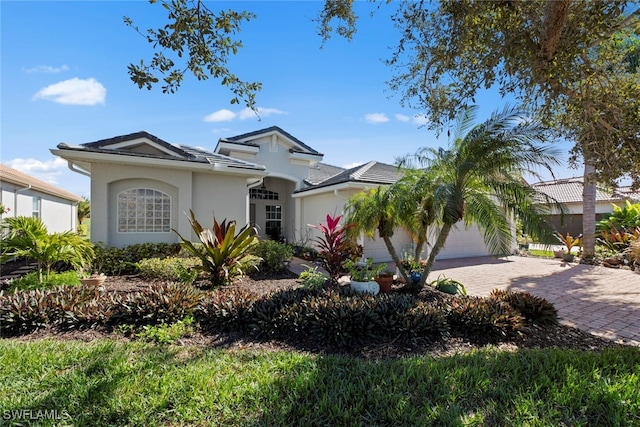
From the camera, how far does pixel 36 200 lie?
18359mm

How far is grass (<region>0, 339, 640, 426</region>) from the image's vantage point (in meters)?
2.98

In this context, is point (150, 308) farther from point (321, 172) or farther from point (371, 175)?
point (321, 172)

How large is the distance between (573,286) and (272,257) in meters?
10.0

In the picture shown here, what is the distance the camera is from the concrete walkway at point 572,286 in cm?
646

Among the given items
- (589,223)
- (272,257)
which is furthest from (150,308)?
(589,223)

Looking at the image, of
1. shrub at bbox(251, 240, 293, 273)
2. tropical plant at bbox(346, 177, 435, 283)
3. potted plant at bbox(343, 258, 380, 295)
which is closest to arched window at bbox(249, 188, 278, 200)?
shrub at bbox(251, 240, 293, 273)

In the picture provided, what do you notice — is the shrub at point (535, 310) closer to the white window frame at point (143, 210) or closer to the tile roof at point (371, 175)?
the tile roof at point (371, 175)

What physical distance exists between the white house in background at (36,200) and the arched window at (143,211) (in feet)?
20.3

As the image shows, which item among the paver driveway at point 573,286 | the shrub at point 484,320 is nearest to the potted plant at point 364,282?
the shrub at point 484,320

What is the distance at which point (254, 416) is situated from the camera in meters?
2.96

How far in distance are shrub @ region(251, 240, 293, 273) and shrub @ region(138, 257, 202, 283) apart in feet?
7.72

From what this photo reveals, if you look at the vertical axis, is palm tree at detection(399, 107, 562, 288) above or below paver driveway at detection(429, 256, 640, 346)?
above

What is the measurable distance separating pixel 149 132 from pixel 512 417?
1276cm

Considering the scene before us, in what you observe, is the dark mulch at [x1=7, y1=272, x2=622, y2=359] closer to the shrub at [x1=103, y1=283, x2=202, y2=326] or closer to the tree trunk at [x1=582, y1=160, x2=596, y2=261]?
the shrub at [x1=103, y1=283, x2=202, y2=326]
